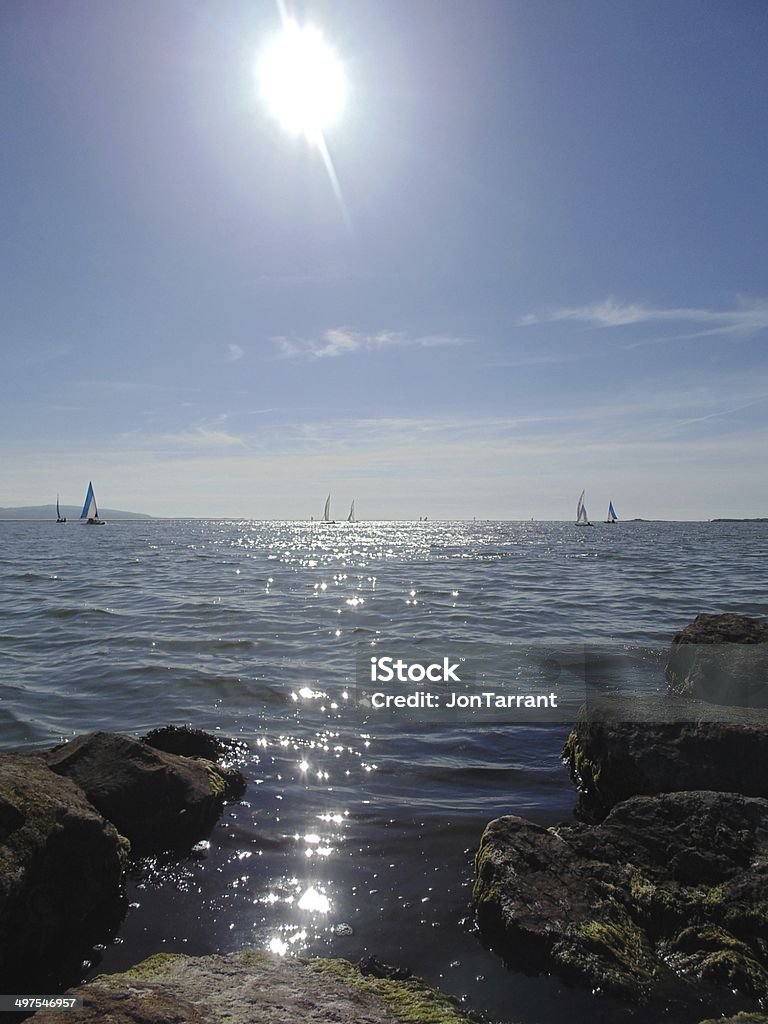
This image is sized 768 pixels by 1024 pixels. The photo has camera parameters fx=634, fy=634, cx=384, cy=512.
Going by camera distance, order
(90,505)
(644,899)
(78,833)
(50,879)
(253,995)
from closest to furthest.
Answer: (253,995) < (50,879) < (644,899) < (78,833) < (90,505)

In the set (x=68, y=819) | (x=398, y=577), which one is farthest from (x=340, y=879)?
(x=398, y=577)

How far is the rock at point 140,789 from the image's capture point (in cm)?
541

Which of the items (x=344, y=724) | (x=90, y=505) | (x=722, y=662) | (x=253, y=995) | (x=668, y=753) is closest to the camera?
(x=253, y=995)

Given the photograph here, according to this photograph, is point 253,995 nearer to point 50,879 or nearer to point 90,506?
point 50,879

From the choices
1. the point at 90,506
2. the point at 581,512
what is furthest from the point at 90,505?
the point at 581,512

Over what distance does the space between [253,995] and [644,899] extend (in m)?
2.55

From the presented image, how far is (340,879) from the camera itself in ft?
16.7

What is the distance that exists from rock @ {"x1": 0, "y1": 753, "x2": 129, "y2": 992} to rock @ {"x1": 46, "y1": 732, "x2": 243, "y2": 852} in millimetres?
614

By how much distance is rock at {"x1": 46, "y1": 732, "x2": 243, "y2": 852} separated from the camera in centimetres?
541

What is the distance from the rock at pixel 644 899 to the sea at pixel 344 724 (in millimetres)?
226

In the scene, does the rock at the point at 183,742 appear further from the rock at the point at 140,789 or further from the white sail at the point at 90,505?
the white sail at the point at 90,505

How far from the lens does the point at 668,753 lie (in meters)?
5.93

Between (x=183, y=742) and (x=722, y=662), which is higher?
(x=722, y=662)

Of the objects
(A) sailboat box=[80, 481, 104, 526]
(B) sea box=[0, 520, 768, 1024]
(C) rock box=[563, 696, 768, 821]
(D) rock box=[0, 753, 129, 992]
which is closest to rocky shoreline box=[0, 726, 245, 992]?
(D) rock box=[0, 753, 129, 992]
